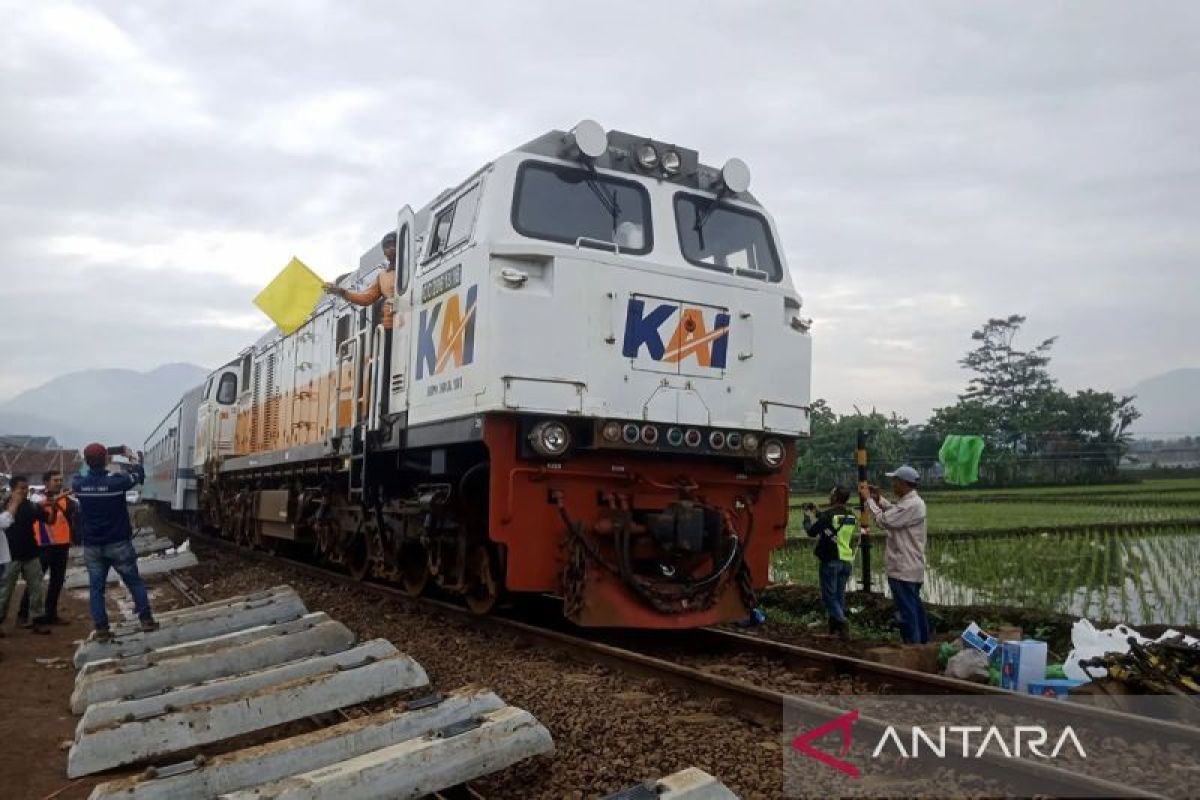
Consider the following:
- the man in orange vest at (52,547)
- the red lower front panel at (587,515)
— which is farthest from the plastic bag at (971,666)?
the man in orange vest at (52,547)

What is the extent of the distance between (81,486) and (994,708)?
7.02 m

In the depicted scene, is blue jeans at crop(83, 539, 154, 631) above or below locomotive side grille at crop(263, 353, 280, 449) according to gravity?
below

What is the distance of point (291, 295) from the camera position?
8969mm

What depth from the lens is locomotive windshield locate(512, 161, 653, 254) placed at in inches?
262

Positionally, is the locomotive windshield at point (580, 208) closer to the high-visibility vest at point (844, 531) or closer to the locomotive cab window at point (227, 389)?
the high-visibility vest at point (844, 531)

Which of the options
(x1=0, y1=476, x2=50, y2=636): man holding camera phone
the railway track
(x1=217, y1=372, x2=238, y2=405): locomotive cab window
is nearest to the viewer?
the railway track

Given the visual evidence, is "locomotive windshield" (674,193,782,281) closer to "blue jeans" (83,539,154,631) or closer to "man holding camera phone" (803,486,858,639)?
"man holding camera phone" (803,486,858,639)

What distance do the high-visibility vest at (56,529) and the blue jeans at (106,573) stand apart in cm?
211

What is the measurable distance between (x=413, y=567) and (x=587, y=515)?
3.19m

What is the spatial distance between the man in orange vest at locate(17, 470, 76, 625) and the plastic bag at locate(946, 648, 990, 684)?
8329 millimetres

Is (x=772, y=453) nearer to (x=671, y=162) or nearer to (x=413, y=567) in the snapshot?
(x=671, y=162)

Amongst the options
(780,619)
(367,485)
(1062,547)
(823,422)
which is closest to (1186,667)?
(780,619)

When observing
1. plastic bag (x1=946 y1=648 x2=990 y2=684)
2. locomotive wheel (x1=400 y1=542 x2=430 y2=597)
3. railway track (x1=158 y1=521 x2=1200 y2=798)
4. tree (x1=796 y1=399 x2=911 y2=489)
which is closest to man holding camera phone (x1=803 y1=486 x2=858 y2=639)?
railway track (x1=158 y1=521 x2=1200 y2=798)

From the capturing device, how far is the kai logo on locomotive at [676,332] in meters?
6.52
